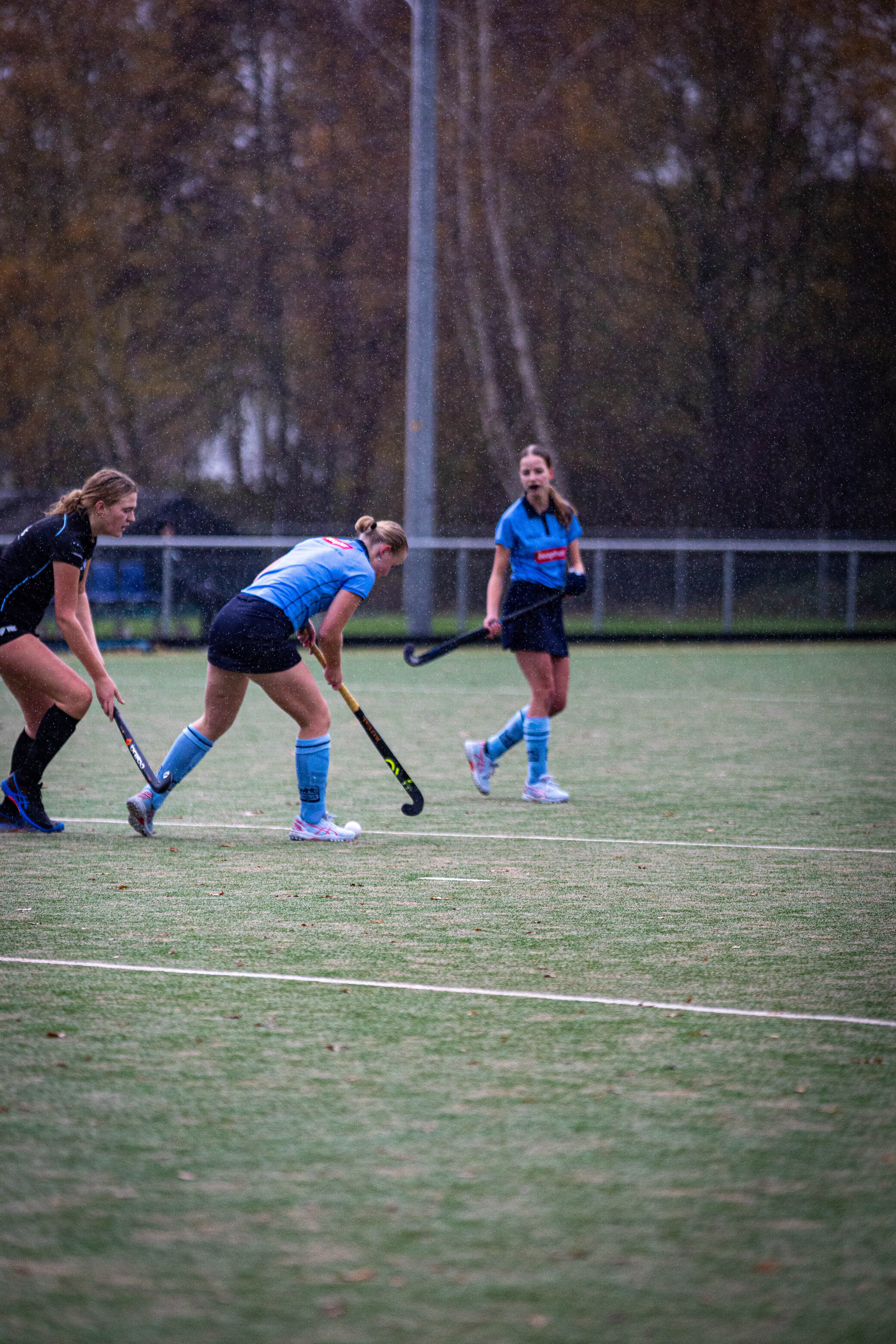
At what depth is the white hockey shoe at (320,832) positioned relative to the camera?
7.63 meters

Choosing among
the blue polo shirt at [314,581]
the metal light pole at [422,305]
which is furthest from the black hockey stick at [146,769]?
the metal light pole at [422,305]

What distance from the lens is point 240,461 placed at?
37.3 m

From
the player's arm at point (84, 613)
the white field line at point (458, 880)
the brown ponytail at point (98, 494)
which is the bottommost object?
the white field line at point (458, 880)

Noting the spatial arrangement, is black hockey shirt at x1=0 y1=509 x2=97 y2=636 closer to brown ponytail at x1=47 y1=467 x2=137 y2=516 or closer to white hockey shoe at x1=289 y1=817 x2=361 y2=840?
brown ponytail at x1=47 y1=467 x2=137 y2=516

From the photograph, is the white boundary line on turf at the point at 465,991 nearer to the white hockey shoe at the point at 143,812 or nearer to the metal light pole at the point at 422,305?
the white hockey shoe at the point at 143,812

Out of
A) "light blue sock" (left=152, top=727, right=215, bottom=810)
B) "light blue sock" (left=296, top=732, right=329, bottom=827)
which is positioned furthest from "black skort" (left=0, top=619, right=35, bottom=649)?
"light blue sock" (left=296, top=732, right=329, bottom=827)

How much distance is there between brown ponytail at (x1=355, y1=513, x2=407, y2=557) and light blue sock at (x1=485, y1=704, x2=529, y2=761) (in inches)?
75.9

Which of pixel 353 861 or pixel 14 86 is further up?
pixel 14 86

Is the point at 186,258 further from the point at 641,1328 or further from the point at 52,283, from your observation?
the point at 641,1328

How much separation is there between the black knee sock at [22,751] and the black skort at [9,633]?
413 mm

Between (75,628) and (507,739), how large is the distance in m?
2.82

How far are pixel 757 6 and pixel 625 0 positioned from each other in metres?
2.54

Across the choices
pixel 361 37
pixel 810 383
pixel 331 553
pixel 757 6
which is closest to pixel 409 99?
pixel 361 37

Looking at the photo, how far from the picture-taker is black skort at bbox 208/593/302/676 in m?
7.24
